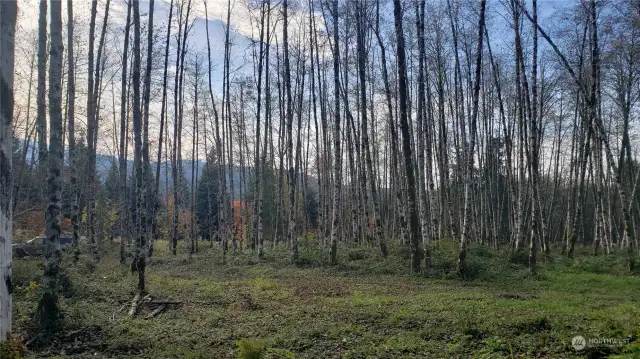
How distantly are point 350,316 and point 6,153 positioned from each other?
620cm

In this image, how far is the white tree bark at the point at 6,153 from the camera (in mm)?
5297

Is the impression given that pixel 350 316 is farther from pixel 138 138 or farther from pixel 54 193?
pixel 138 138

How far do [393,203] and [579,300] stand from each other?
81.5ft

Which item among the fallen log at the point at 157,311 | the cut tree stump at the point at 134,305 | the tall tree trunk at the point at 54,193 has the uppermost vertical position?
the tall tree trunk at the point at 54,193

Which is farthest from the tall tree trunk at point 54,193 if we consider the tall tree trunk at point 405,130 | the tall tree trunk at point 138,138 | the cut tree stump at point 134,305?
the tall tree trunk at point 405,130

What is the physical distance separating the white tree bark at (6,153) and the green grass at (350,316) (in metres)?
1.60

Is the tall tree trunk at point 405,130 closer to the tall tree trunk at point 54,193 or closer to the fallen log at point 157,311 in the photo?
the fallen log at point 157,311

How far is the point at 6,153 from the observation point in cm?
554

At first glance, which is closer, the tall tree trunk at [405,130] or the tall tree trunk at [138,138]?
the tall tree trunk at [138,138]

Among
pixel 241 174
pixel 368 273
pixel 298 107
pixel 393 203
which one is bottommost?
pixel 368 273

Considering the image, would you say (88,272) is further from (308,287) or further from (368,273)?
(368,273)

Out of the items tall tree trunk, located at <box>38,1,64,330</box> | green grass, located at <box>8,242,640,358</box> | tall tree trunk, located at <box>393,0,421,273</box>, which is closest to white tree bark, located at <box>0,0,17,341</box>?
green grass, located at <box>8,242,640,358</box>

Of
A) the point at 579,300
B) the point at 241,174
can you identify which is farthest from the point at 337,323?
the point at 241,174

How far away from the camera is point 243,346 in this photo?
5.68 m
